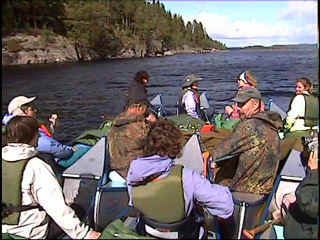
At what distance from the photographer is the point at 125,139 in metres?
3.52

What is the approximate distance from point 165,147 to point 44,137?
1921 mm

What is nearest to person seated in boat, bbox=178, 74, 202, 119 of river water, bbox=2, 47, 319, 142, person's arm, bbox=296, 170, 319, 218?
person's arm, bbox=296, 170, 319, 218

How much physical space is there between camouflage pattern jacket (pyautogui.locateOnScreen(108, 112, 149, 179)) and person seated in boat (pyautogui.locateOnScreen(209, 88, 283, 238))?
0.68m

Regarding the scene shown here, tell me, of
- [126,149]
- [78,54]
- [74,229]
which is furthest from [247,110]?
[78,54]

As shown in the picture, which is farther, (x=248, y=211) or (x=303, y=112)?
(x=303, y=112)

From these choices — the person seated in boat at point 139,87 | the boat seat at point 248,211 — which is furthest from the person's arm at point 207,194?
the person seated in boat at point 139,87

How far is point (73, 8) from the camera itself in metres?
52.5

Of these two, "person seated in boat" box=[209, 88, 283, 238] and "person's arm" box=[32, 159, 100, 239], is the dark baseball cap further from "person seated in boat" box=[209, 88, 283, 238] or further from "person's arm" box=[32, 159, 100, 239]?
"person's arm" box=[32, 159, 100, 239]

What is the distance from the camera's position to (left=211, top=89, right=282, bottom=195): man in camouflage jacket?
119 inches

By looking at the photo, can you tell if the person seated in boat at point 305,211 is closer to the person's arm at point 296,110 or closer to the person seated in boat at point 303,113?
the person seated in boat at point 303,113

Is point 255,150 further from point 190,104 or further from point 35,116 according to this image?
point 190,104

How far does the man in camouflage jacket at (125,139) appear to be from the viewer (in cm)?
350

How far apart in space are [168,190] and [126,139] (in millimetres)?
1403

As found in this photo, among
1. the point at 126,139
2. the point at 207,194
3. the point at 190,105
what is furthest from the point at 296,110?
the point at 207,194
